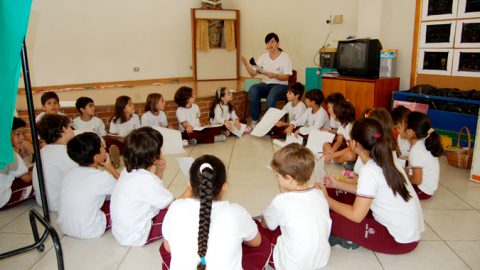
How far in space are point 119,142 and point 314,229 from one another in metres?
2.75

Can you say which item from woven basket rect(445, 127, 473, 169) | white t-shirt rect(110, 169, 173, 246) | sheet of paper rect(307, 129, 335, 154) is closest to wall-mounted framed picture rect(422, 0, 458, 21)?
woven basket rect(445, 127, 473, 169)

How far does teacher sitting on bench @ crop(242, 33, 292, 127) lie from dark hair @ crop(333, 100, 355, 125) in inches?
66.3

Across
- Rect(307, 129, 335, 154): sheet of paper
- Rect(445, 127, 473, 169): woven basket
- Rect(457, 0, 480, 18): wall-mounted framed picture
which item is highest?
Rect(457, 0, 480, 18): wall-mounted framed picture

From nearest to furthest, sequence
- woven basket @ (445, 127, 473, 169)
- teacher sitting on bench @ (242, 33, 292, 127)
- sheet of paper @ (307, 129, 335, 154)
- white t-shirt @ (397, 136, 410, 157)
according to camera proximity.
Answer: white t-shirt @ (397, 136, 410, 157), woven basket @ (445, 127, 473, 169), sheet of paper @ (307, 129, 335, 154), teacher sitting on bench @ (242, 33, 292, 127)

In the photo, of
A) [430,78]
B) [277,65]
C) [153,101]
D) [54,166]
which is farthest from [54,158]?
[430,78]

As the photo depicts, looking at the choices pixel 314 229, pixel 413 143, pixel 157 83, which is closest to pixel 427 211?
pixel 413 143

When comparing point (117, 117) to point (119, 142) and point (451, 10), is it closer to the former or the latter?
point (119, 142)

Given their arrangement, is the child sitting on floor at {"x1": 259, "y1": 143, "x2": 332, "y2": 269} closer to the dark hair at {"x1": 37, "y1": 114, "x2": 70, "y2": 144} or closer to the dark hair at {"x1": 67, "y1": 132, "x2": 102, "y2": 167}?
the dark hair at {"x1": 67, "y1": 132, "x2": 102, "y2": 167}

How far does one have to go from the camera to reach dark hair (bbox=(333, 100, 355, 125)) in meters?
3.49

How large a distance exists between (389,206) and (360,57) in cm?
336

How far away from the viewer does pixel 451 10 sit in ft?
14.3

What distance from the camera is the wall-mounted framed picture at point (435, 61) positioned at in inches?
176

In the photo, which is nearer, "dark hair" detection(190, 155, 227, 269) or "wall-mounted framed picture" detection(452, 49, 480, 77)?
"dark hair" detection(190, 155, 227, 269)

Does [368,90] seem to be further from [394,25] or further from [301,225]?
[301,225]
